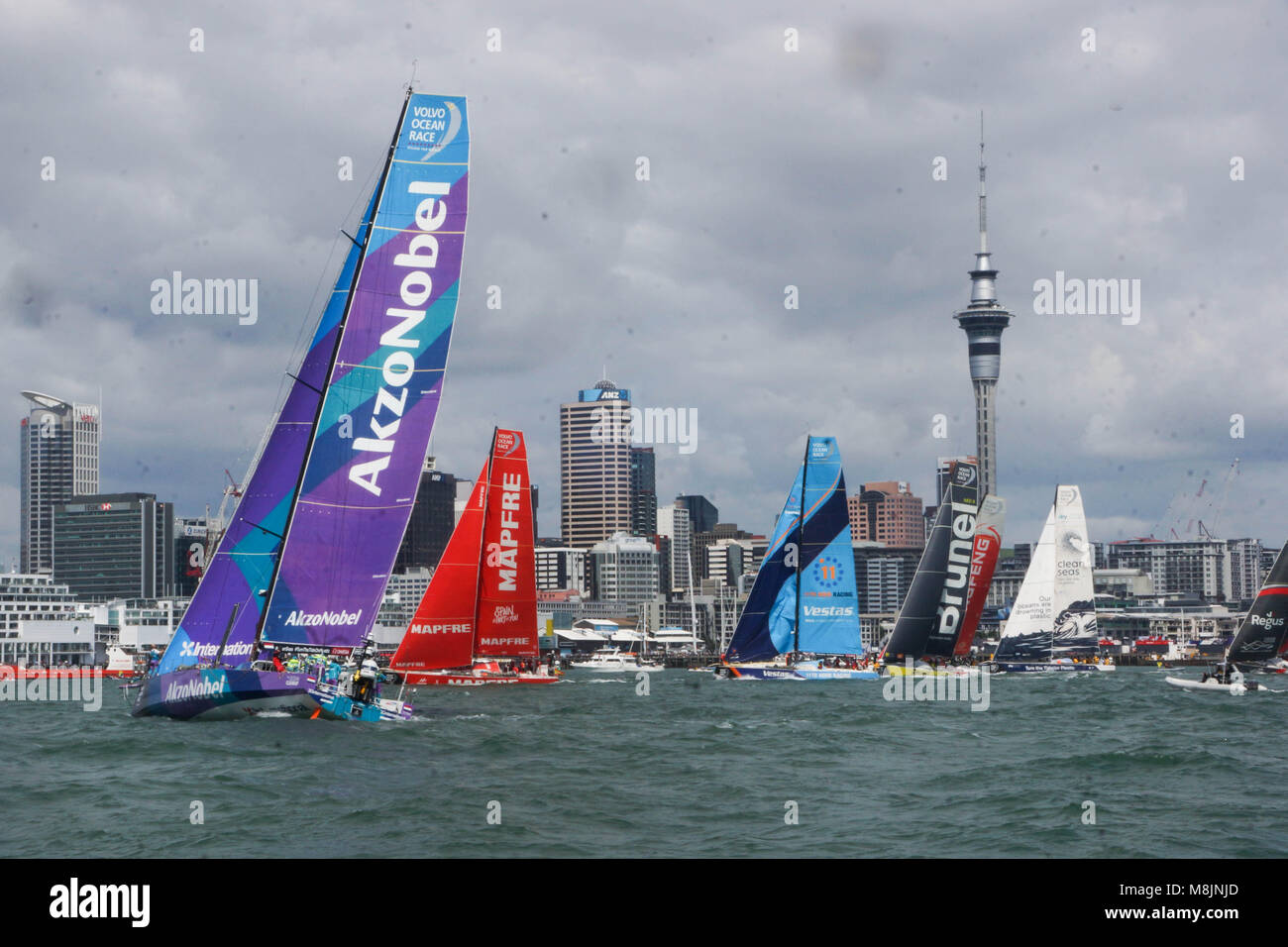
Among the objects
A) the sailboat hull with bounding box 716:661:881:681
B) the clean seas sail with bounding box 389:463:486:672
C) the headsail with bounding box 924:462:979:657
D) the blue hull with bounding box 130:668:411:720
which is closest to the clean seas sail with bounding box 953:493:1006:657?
the headsail with bounding box 924:462:979:657

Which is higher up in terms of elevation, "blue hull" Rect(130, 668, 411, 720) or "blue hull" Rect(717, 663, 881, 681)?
"blue hull" Rect(130, 668, 411, 720)

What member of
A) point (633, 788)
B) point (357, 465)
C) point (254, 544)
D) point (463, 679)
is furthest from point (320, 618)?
point (463, 679)

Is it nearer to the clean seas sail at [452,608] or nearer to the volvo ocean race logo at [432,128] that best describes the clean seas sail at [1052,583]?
the clean seas sail at [452,608]

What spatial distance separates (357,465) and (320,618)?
3.65m

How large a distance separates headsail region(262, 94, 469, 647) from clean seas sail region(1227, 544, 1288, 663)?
50.0m

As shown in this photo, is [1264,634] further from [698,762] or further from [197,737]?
[197,737]

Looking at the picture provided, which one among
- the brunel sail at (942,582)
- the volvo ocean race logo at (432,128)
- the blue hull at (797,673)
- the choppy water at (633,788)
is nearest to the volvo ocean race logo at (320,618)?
the choppy water at (633,788)

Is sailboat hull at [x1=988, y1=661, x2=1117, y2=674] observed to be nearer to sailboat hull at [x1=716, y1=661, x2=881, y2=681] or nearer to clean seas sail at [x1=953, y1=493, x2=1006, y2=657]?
clean seas sail at [x1=953, y1=493, x2=1006, y2=657]

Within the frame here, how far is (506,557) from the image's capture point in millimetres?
58062

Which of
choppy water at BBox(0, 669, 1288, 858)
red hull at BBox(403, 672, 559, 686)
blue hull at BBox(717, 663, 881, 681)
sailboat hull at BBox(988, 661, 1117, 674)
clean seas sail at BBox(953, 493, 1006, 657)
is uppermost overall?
clean seas sail at BBox(953, 493, 1006, 657)

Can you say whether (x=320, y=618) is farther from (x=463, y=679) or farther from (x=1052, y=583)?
(x=1052, y=583)

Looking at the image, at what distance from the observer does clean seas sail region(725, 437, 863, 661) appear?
71875 mm

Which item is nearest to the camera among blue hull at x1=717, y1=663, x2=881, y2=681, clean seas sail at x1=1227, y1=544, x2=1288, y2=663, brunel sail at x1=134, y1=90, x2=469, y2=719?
brunel sail at x1=134, y1=90, x2=469, y2=719

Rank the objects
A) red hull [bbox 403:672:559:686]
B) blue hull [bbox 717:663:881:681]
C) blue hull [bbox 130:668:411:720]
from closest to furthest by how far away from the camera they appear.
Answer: blue hull [bbox 130:668:411:720] < red hull [bbox 403:672:559:686] < blue hull [bbox 717:663:881:681]
